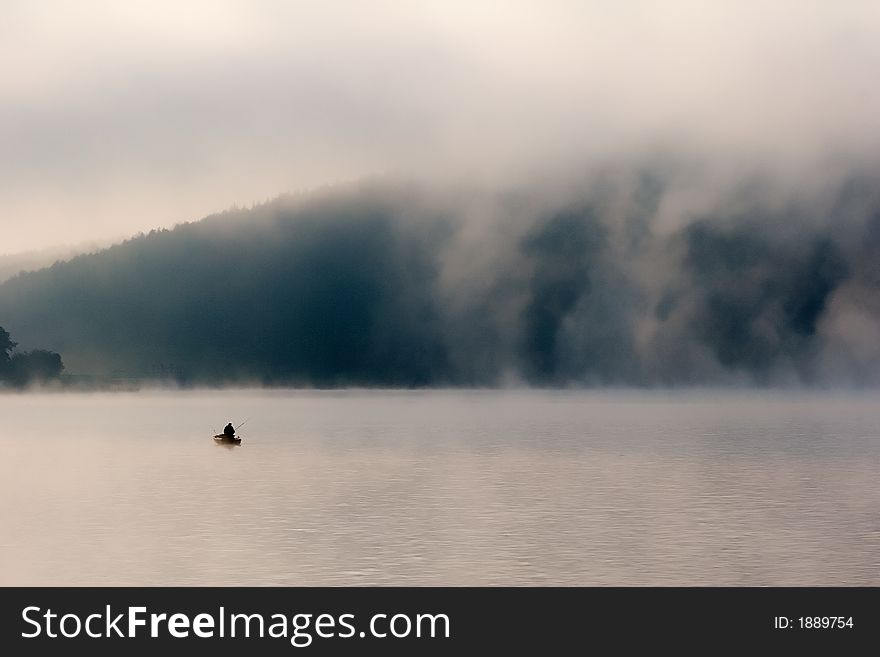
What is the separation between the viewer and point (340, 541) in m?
57.2

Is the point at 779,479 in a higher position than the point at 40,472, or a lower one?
lower
